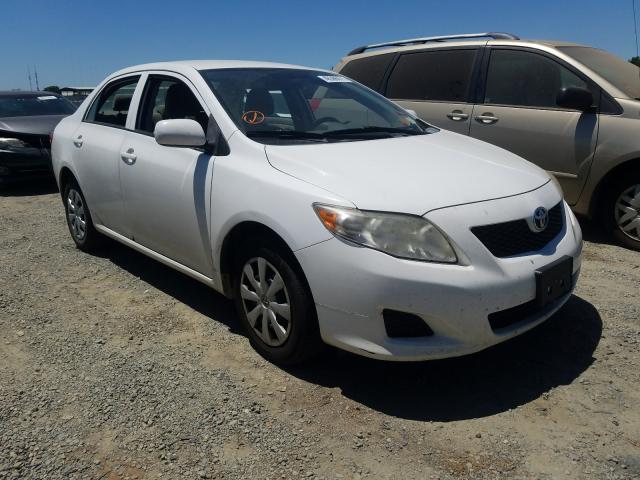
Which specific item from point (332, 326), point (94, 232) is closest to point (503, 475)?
point (332, 326)

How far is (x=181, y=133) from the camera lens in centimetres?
324

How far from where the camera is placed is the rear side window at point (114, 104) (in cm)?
433

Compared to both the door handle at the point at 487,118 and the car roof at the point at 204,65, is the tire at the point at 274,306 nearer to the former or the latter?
the car roof at the point at 204,65

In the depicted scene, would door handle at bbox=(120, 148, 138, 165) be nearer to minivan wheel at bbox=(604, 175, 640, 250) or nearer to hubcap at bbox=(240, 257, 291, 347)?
hubcap at bbox=(240, 257, 291, 347)

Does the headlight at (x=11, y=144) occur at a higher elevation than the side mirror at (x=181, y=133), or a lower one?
lower

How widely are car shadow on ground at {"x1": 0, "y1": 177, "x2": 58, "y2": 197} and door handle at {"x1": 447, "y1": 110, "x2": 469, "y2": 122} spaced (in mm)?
5934

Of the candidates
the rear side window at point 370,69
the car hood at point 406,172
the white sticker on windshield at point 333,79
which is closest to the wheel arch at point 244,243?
the car hood at point 406,172

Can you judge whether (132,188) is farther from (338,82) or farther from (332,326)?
(332,326)

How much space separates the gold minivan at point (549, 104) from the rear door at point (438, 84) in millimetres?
10

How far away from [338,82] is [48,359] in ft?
8.70

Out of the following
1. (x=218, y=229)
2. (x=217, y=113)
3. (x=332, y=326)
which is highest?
(x=217, y=113)

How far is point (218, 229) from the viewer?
322 cm

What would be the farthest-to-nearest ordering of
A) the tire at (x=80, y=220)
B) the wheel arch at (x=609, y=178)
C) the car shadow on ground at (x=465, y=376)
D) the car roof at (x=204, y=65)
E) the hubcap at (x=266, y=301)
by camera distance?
1. the tire at (x=80, y=220)
2. the wheel arch at (x=609, y=178)
3. the car roof at (x=204, y=65)
4. the hubcap at (x=266, y=301)
5. the car shadow on ground at (x=465, y=376)

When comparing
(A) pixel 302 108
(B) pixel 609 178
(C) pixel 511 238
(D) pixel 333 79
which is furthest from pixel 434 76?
(C) pixel 511 238
